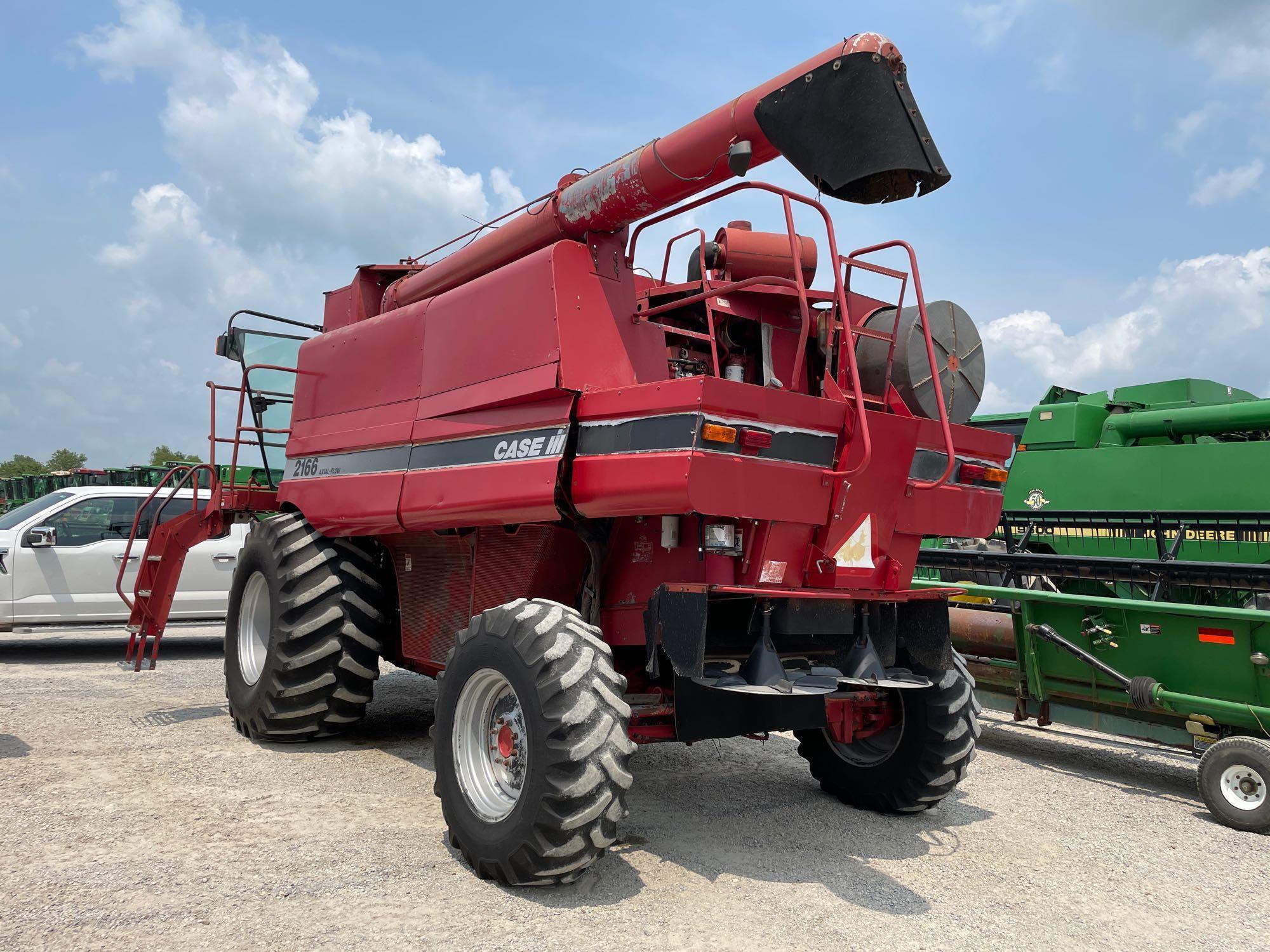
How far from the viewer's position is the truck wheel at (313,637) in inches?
240

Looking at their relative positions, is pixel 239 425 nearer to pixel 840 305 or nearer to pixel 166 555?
pixel 166 555

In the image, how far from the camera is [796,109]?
407 cm

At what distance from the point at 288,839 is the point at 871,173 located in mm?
3905

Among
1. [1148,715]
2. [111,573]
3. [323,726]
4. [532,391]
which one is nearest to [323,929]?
[532,391]

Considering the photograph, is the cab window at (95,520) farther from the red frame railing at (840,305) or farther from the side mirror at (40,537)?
the red frame railing at (840,305)

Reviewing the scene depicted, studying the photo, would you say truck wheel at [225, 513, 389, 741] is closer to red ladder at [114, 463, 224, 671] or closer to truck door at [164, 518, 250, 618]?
red ladder at [114, 463, 224, 671]

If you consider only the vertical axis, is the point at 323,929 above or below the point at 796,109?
below

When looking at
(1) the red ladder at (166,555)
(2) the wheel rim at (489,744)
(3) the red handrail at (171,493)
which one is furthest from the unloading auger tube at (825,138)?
(1) the red ladder at (166,555)

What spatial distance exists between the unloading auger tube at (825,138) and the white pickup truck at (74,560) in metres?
6.83

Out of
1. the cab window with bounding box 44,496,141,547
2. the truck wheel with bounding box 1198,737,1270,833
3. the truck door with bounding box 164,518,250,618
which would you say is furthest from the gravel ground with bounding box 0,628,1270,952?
the truck door with bounding box 164,518,250,618

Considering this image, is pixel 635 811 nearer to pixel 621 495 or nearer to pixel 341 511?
pixel 621 495

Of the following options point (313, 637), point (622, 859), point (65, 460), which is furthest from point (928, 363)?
point (65, 460)

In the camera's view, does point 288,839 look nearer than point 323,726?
Yes

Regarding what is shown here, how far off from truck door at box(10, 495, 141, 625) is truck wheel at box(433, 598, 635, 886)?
7135 millimetres
